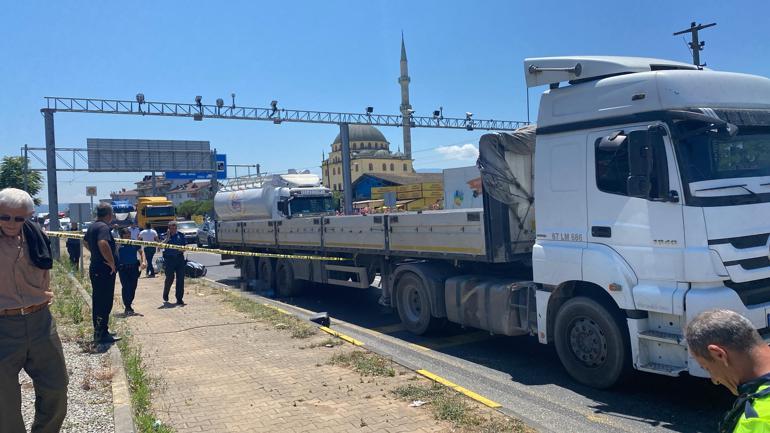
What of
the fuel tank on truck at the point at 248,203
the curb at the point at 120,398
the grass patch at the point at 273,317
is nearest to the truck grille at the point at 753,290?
the curb at the point at 120,398

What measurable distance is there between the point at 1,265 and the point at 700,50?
98.1 ft

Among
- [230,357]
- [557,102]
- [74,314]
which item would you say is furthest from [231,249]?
[557,102]

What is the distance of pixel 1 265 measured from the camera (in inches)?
150

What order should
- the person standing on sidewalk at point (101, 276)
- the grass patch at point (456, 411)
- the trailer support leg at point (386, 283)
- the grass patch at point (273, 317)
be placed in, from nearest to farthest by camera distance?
the grass patch at point (456, 411) → the person standing on sidewalk at point (101, 276) → the grass patch at point (273, 317) → the trailer support leg at point (386, 283)

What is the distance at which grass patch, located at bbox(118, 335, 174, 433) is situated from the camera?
4.78 metres

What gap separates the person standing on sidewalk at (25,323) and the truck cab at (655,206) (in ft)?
15.2

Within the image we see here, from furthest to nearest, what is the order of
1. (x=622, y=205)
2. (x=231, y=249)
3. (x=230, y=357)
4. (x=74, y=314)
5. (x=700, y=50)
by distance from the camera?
(x=700, y=50)
(x=231, y=249)
(x=74, y=314)
(x=230, y=357)
(x=622, y=205)

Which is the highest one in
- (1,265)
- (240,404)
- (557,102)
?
(557,102)

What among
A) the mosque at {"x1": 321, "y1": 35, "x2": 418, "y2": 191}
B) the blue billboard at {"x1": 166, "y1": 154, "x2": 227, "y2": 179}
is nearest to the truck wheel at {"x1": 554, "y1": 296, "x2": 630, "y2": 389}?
the blue billboard at {"x1": 166, "y1": 154, "x2": 227, "y2": 179}

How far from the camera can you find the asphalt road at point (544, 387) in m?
5.03

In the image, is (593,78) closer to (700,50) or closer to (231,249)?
(231,249)

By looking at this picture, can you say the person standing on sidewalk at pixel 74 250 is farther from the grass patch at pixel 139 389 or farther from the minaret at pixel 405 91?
the minaret at pixel 405 91

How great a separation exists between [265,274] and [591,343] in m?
10.2

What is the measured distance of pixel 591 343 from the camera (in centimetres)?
585
